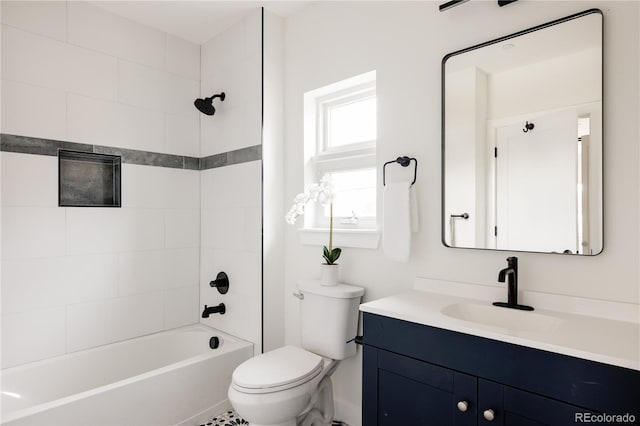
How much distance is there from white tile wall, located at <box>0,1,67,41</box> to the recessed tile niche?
2.29 ft

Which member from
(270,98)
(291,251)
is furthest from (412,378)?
(270,98)

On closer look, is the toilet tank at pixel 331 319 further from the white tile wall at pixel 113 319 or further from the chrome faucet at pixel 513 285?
the white tile wall at pixel 113 319

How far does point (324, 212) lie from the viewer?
7.89ft

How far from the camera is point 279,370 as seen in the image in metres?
1.72

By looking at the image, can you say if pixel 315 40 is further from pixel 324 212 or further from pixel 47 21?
pixel 47 21

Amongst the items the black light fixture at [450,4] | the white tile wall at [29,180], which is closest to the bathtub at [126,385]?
the white tile wall at [29,180]

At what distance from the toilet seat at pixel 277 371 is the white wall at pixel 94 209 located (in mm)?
1163

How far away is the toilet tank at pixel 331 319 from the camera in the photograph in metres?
1.90

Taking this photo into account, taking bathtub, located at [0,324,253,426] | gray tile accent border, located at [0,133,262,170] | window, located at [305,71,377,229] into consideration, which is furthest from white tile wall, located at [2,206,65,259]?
window, located at [305,71,377,229]

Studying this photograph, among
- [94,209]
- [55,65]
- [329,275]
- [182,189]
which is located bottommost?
[329,275]

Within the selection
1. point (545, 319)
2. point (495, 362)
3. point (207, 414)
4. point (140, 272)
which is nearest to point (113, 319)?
point (140, 272)

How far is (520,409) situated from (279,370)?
1024 mm

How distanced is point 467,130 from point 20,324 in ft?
8.37

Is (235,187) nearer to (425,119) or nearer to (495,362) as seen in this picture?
(425,119)
